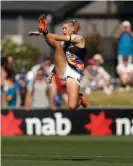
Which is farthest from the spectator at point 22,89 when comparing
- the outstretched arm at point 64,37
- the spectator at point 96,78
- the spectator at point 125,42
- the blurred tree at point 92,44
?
the blurred tree at point 92,44

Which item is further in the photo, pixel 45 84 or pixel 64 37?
pixel 45 84

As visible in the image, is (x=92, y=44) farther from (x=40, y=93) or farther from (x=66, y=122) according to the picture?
(x=66, y=122)

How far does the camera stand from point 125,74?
21031 mm

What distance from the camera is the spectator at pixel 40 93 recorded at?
1998 centimetres

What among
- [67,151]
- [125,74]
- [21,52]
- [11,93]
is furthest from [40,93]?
[21,52]

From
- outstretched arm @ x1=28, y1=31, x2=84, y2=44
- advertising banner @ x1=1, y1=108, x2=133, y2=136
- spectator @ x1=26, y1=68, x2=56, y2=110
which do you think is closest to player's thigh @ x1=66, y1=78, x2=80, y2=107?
outstretched arm @ x1=28, y1=31, x2=84, y2=44

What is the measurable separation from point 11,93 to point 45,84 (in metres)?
0.91

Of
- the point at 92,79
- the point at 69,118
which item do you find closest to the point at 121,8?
the point at 92,79

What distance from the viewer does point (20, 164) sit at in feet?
37.8

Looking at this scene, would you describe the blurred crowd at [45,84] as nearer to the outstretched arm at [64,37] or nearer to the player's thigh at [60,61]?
the player's thigh at [60,61]

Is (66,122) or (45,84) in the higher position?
(45,84)

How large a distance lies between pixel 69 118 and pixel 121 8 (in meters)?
21.5

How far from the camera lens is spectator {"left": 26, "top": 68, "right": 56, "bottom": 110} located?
1998 cm

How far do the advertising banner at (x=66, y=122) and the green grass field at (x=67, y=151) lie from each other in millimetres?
608
